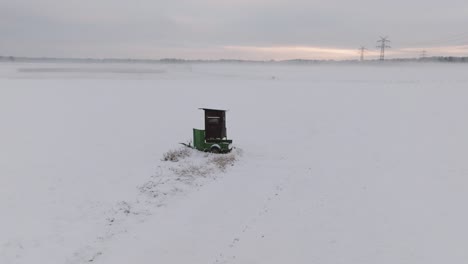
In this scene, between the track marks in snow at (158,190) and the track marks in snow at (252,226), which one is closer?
the track marks in snow at (252,226)

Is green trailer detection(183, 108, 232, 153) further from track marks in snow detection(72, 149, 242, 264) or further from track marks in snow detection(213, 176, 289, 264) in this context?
track marks in snow detection(213, 176, 289, 264)

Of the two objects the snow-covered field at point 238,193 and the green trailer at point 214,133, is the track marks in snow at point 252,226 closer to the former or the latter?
the snow-covered field at point 238,193

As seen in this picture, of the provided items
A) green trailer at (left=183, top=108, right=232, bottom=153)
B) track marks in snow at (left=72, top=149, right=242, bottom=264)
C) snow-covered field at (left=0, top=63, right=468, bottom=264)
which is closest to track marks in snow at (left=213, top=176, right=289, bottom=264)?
snow-covered field at (left=0, top=63, right=468, bottom=264)

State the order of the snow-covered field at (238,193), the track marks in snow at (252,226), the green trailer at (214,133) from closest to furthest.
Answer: the track marks in snow at (252,226)
the snow-covered field at (238,193)
the green trailer at (214,133)

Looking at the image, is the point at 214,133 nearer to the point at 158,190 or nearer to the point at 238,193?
the point at 238,193

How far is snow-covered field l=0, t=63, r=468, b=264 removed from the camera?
863 cm

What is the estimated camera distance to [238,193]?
12.2 metres

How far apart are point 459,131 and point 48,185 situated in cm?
2050

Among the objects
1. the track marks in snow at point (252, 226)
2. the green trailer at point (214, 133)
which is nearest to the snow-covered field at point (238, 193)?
the track marks in snow at point (252, 226)

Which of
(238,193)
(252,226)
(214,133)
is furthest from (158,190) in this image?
(214,133)

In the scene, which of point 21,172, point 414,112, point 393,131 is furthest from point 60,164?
point 414,112

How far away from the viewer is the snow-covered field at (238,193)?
8.63m

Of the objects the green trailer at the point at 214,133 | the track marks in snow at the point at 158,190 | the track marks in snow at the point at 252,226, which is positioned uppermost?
the green trailer at the point at 214,133

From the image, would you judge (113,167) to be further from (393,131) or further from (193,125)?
(393,131)
